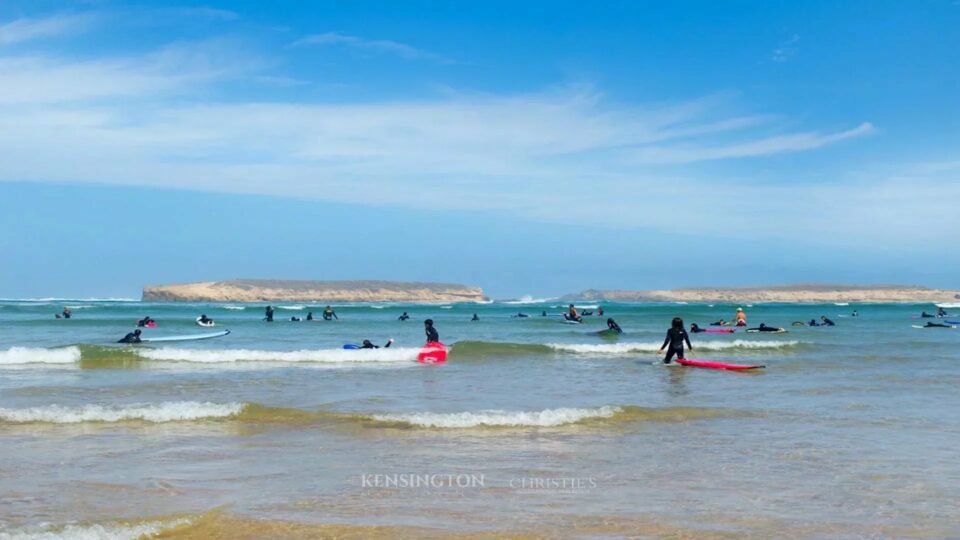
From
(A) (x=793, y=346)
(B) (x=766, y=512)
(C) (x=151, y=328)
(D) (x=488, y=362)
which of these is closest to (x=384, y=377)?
(D) (x=488, y=362)

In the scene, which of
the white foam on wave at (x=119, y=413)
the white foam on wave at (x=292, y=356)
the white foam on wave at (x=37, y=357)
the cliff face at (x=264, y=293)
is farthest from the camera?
the cliff face at (x=264, y=293)

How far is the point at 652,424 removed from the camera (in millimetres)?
12539

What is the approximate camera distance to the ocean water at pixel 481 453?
722cm

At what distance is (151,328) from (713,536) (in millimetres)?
44285

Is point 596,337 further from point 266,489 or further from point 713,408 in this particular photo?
point 266,489

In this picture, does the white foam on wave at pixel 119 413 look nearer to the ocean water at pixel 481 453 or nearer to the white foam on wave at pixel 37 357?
the ocean water at pixel 481 453

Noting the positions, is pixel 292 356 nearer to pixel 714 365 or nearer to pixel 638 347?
pixel 638 347

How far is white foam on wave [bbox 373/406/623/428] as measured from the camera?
12.3 m

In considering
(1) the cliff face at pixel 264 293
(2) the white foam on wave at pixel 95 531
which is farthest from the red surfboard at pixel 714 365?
(1) the cliff face at pixel 264 293

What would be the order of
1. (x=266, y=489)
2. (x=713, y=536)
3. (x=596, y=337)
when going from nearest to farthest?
(x=713, y=536), (x=266, y=489), (x=596, y=337)

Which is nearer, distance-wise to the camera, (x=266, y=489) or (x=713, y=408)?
(x=266, y=489)

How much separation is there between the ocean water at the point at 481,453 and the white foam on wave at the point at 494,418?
4 centimetres

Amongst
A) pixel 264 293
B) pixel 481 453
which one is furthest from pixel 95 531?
pixel 264 293

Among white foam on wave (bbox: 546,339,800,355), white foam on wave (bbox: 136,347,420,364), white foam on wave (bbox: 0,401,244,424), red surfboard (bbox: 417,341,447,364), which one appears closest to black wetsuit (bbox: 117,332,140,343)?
white foam on wave (bbox: 136,347,420,364)
